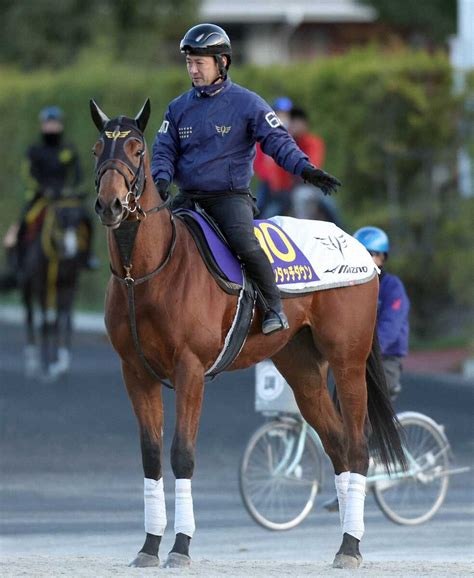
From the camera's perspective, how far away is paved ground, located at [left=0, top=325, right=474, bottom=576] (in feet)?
32.4

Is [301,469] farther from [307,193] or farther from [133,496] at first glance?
[307,193]

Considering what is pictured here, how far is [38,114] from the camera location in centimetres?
3000

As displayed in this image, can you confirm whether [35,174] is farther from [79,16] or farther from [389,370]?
[79,16]

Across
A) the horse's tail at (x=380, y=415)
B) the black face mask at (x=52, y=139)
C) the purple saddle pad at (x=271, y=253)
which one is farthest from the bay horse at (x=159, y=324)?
the black face mask at (x=52, y=139)

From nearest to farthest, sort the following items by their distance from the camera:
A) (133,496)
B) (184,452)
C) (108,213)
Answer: (108,213) < (184,452) < (133,496)

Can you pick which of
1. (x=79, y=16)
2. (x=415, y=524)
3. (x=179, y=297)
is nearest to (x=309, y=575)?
(x=179, y=297)

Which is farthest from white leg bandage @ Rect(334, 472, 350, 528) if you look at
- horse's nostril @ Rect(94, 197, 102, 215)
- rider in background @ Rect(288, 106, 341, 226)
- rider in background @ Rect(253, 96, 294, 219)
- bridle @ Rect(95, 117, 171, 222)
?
rider in background @ Rect(253, 96, 294, 219)

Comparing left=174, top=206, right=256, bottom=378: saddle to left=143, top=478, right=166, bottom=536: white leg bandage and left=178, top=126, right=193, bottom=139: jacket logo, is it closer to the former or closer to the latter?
left=178, top=126, right=193, bottom=139: jacket logo

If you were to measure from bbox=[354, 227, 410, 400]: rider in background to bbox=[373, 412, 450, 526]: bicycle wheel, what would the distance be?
1.29ft

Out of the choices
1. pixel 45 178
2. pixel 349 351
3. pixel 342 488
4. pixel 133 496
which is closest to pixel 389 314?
pixel 349 351

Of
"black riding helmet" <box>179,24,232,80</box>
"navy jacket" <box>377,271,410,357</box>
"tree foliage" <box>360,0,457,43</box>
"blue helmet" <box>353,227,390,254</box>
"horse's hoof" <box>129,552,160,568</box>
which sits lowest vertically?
"horse's hoof" <box>129,552,160,568</box>

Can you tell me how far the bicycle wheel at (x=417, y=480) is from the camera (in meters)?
11.9

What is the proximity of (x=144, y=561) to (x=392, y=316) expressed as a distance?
11.0 ft

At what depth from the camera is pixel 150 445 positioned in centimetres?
921
